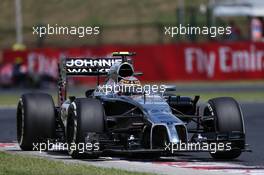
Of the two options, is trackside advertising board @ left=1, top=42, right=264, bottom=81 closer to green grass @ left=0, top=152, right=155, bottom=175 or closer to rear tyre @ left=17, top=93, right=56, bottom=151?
rear tyre @ left=17, top=93, right=56, bottom=151

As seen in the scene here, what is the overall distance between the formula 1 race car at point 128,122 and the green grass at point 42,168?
0.79 meters

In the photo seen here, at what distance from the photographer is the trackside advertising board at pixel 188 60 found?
4256 centimetres

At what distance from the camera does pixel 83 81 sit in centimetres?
4469

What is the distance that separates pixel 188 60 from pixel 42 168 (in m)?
31.1

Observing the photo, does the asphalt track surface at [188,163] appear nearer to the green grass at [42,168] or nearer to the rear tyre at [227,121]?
the rear tyre at [227,121]

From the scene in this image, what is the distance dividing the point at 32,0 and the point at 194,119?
51927 millimetres

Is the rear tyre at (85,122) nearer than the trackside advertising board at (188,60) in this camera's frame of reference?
Yes

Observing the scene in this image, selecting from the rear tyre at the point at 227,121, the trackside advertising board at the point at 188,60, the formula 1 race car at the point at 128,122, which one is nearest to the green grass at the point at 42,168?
the formula 1 race car at the point at 128,122

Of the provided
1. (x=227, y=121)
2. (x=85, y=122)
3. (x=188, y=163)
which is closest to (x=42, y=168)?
(x=85, y=122)

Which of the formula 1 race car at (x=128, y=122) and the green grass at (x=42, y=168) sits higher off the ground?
the formula 1 race car at (x=128, y=122)

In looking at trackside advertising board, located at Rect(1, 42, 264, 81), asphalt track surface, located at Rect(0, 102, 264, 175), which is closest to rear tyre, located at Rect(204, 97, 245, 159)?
asphalt track surface, located at Rect(0, 102, 264, 175)

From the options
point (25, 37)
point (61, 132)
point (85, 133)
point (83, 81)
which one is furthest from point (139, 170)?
point (25, 37)

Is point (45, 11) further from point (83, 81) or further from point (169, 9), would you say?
point (83, 81)

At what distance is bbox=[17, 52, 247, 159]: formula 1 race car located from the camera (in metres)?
13.2
